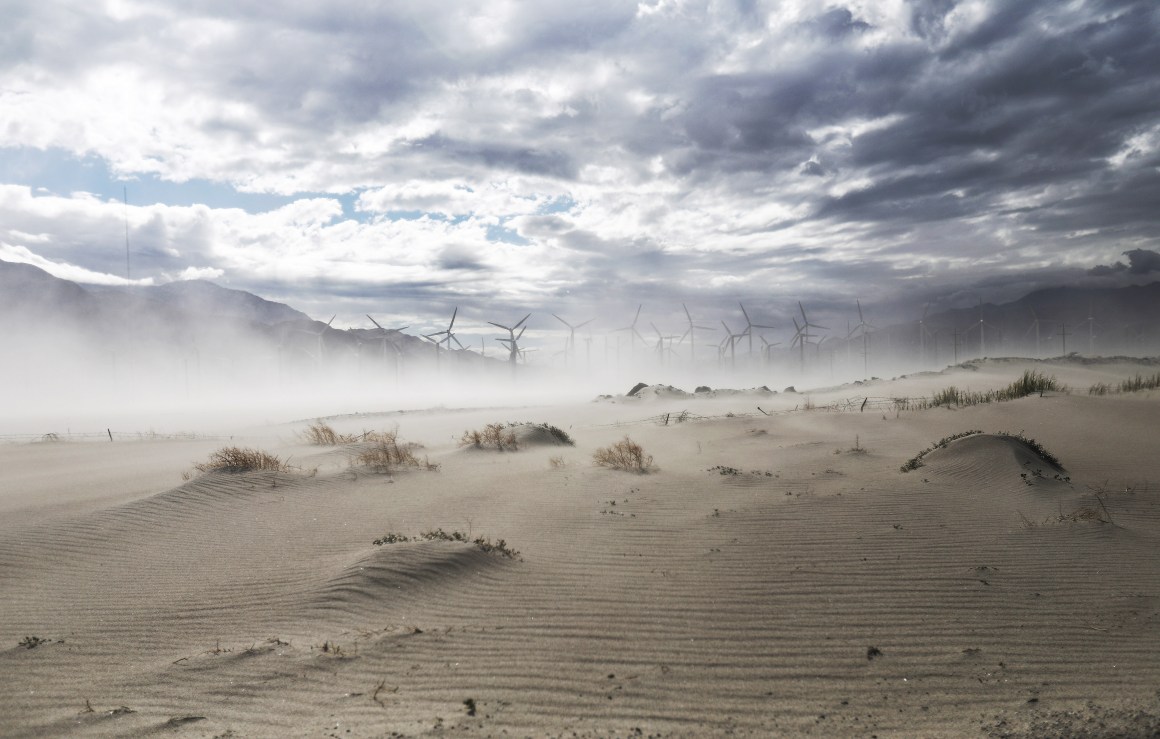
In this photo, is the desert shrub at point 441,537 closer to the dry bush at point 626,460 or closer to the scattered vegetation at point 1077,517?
the dry bush at point 626,460

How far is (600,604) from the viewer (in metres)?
6.82

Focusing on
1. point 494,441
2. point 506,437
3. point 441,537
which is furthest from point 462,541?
point 506,437

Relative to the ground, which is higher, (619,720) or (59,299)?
(59,299)

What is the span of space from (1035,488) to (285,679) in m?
11.1

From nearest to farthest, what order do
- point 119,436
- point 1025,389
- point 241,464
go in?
1. point 241,464
2. point 1025,389
3. point 119,436

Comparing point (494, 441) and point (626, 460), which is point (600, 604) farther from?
point (494, 441)

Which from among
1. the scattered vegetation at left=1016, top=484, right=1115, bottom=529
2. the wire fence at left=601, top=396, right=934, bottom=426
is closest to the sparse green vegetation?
the wire fence at left=601, top=396, right=934, bottom=426

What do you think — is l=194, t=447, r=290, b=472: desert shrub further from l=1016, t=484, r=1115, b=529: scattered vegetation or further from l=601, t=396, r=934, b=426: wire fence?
l=601, t=396, r=934, b=426: wire fence

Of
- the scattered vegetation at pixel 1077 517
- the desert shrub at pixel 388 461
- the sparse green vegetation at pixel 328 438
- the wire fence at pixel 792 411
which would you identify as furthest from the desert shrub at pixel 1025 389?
the sparse green vegetation at pixel 328 438

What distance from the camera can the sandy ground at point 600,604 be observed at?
4.97 meters

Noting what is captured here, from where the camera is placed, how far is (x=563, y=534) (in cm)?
966

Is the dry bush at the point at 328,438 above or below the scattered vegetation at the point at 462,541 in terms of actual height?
above

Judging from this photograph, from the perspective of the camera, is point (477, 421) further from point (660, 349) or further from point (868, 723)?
point (660, 349)

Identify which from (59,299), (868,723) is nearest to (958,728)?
(868,723)
